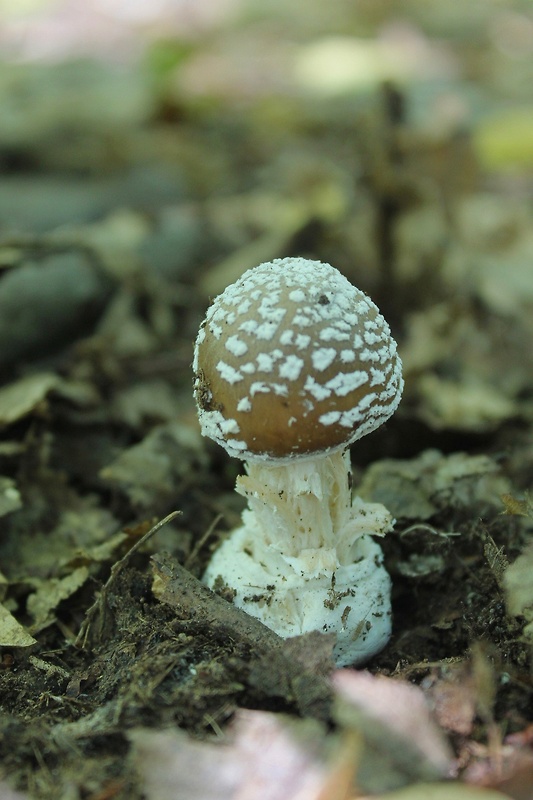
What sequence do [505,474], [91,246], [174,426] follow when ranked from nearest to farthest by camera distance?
[505,474] → [174,426] → [91,246]

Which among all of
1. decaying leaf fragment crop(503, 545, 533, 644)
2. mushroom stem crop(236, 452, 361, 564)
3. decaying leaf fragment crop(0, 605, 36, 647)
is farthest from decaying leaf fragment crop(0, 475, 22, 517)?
decaying leaf fragment crop(503, 545, 533, 644)

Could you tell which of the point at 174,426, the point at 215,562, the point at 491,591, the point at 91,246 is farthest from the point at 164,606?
the point at 91,246

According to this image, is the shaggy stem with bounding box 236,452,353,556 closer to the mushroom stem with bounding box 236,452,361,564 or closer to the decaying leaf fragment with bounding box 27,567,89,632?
the mushroom stem with bounding box 236,452,361,564

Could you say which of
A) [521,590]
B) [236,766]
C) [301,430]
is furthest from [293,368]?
[236,766]

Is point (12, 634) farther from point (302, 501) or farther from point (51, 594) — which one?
point (302, 501)

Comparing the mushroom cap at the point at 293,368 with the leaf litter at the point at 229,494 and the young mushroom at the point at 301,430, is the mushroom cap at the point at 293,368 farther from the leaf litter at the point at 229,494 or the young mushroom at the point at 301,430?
the leaf litter at the point at 229,494

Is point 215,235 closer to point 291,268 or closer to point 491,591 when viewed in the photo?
point 291,268

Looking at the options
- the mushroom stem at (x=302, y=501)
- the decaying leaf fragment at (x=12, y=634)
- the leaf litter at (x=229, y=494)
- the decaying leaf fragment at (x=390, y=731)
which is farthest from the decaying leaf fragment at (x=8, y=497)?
the decaying leaf fragment at (x=390, y=731)
